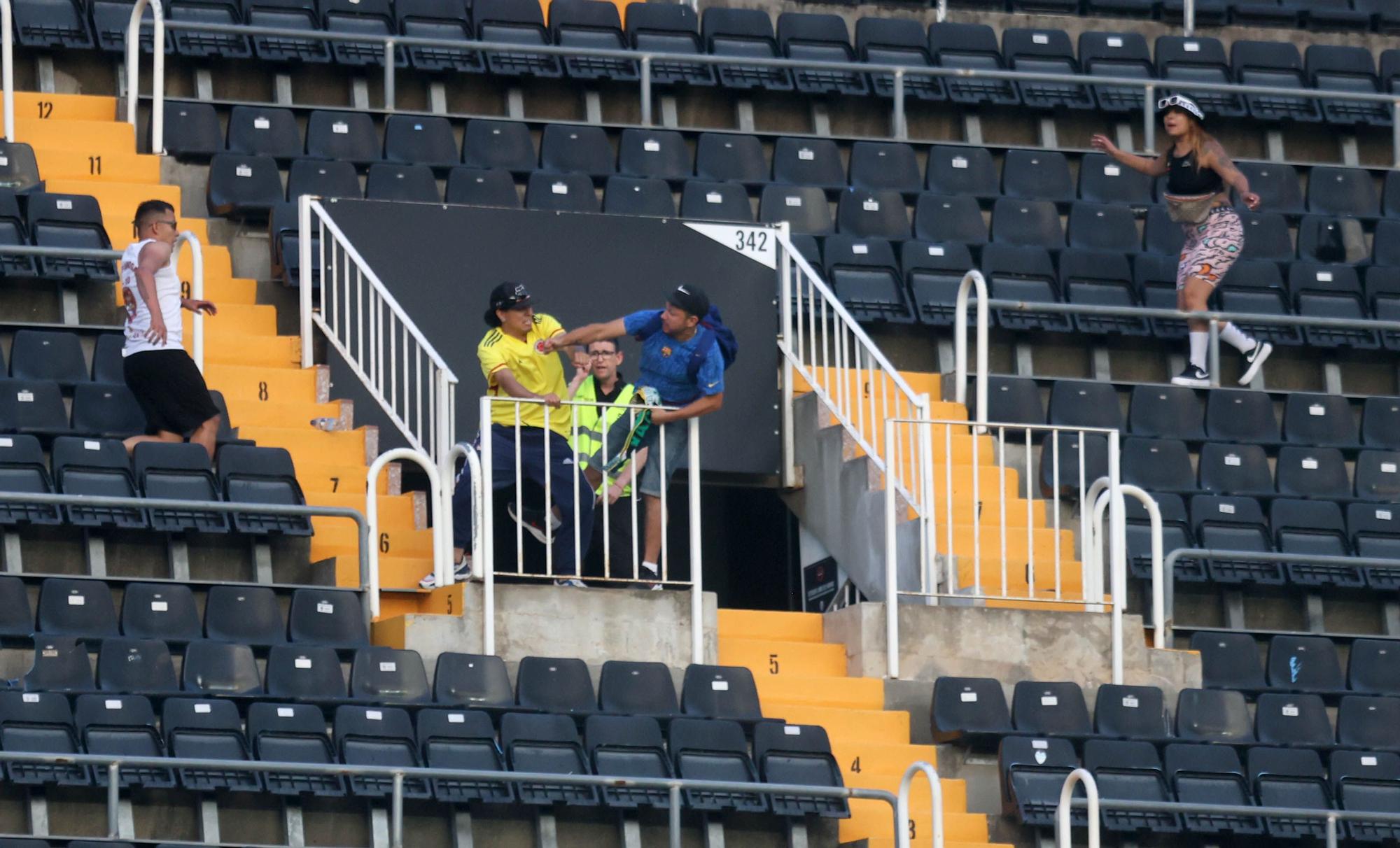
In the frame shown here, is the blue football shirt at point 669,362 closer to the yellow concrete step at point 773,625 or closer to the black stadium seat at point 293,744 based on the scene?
the yellow concrete step at point 773,625

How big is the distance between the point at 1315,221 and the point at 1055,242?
5.39 feet

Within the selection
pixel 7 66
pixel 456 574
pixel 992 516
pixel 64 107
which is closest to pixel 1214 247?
pixel 992 516

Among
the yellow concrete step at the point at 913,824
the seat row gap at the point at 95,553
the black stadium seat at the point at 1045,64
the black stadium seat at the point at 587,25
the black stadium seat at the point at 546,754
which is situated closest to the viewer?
the black stadium seat at the point at 546,754

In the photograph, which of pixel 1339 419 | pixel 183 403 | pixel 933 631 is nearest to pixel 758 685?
pixel 933 631

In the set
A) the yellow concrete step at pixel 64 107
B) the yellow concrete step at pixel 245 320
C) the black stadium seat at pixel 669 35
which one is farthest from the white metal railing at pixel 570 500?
the black stadium seat at pixel 669 35

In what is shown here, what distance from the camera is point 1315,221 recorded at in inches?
655

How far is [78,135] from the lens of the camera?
49.3 ft

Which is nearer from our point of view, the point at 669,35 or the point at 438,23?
the point at 438,23

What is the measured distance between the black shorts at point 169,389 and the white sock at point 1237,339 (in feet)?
17.1

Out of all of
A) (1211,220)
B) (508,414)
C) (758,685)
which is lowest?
(758,685)

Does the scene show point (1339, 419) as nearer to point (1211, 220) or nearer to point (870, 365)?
point (1211, 220)

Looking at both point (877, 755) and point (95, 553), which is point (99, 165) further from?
point (877, 755)

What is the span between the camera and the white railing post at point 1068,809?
11.1 m

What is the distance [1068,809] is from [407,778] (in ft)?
8.00
